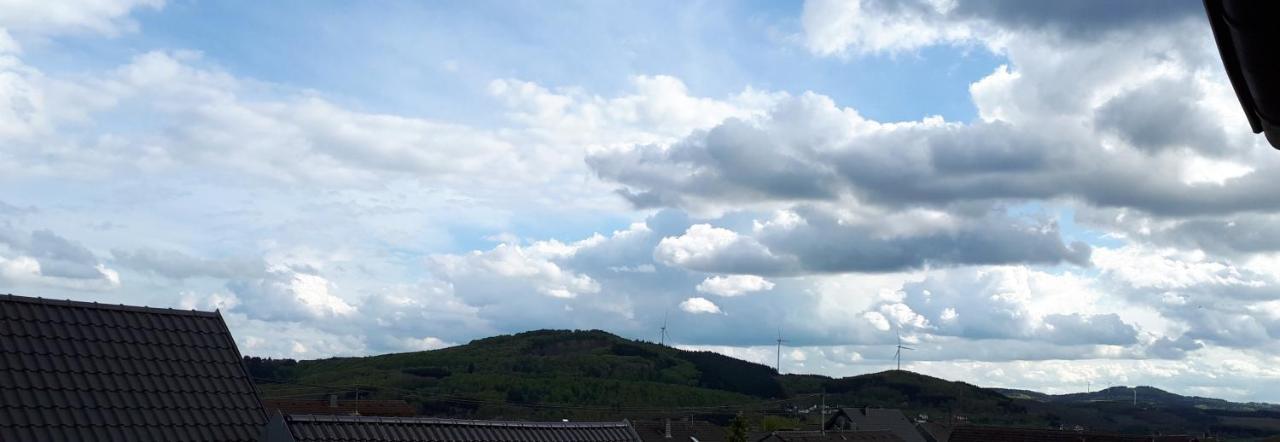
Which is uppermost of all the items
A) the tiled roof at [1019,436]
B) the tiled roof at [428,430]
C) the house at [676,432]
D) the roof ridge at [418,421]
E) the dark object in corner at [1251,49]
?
the dark object in corner at [1251,49]

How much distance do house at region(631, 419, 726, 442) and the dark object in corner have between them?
6881 centimetres

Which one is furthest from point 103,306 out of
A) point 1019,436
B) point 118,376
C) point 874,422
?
point 874,422

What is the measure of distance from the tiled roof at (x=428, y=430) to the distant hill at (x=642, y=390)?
100724mm

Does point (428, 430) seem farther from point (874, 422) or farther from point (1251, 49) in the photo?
point (874, 422)

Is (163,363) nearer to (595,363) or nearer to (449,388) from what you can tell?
(449,388)

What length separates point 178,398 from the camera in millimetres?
14938

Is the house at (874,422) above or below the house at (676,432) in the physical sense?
above

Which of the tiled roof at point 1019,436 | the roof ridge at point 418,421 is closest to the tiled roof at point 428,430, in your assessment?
the roof ridge at point 418,421

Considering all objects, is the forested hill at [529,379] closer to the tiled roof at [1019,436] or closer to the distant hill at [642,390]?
the distant hill at [642,390]

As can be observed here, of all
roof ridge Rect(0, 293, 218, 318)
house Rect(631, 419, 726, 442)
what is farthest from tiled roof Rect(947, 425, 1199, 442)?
roof ridge Rect(0, 293, 218, 318)

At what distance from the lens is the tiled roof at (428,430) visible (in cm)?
1507

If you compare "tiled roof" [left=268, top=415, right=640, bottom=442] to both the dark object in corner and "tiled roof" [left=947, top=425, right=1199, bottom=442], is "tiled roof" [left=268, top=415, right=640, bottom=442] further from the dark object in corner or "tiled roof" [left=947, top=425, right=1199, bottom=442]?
"tiled roof" [left=947, top=425, right=1199, bottom=442]

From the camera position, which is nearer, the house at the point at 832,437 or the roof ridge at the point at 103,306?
the roof ridge at the point at 103,306

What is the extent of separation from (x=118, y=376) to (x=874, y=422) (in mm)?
84571
